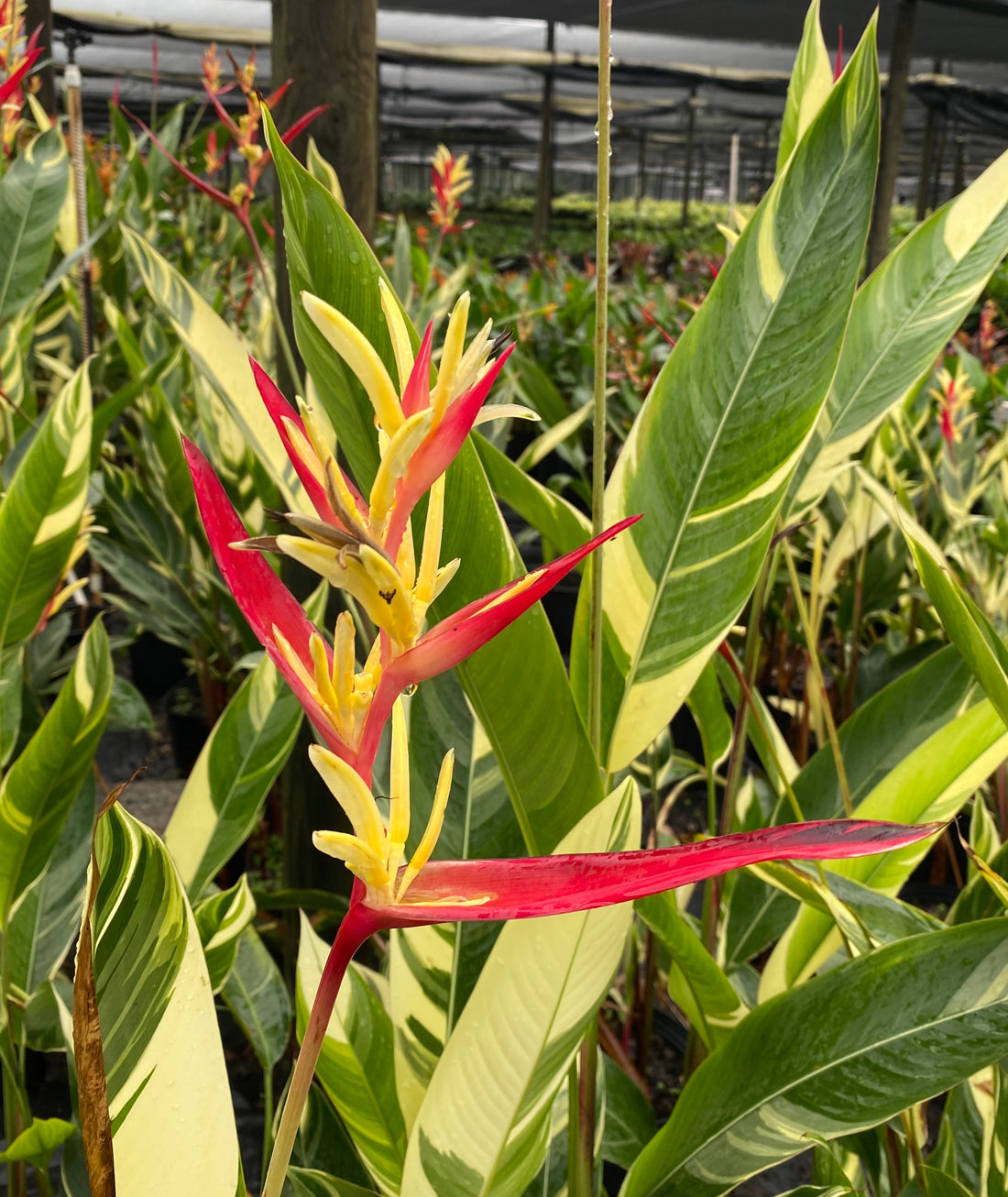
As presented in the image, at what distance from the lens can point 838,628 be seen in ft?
6.29

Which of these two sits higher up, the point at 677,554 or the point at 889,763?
the point at 677,554

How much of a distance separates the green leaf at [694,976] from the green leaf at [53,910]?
1.44 feet

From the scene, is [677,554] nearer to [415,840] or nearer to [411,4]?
[415,840]

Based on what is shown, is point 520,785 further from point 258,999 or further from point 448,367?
point 258,999

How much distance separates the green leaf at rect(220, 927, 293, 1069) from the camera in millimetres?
798

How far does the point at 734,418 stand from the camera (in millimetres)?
534

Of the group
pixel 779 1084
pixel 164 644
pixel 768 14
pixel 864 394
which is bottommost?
pixel 164 644

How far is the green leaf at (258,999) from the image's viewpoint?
2.62 feet

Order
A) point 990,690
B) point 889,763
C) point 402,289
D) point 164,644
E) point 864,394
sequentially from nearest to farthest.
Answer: point 990,690
point 864,394
point 889,763
point 402,289
point 164,644

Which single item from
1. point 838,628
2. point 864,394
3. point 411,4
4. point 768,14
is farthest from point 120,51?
point 864,394

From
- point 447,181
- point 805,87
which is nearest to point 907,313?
point 805,87

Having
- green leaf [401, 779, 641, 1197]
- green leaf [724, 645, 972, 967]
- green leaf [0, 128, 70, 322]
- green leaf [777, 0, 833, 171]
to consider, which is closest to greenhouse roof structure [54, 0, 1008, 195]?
green leaf [0, 128, 70, 322]

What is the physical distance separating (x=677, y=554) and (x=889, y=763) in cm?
38

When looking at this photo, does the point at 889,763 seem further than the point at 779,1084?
Yes
